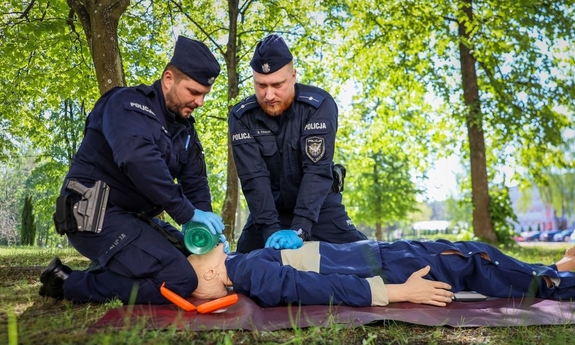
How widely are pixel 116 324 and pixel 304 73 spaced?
1083cm

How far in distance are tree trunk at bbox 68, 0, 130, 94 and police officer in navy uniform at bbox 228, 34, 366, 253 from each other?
2449 mm

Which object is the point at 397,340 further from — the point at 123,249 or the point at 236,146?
the point at 236,146

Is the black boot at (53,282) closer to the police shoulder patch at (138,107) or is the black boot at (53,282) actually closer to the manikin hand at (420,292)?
the police shoulder patch at (138,107)

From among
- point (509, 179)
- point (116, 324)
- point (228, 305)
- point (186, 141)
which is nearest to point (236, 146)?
point (186, 141)

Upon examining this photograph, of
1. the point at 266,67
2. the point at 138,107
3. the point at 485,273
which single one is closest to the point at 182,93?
the point at 138,107

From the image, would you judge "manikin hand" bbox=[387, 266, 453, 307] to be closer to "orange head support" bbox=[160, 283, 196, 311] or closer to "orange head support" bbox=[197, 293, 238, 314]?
"orange head support" bbox=[197, 293, 238, 314]

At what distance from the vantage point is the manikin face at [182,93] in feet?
11.0

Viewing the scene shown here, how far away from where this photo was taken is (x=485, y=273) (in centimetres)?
322

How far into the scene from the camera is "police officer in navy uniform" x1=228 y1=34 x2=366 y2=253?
3.85 meters

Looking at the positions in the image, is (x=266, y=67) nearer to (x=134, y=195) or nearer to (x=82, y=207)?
(x=134, y=195)

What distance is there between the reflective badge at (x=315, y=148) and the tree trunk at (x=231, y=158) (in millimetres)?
5569

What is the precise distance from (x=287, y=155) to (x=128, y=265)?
1538 mm

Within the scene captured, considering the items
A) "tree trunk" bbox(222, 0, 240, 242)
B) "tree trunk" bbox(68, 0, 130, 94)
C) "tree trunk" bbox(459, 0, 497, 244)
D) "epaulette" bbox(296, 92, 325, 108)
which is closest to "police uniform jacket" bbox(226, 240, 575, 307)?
"epaulette" bbox(296, 92, 325, 108)

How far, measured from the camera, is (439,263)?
319 centimetres
